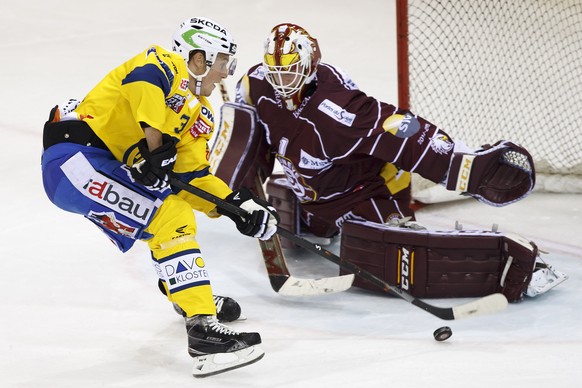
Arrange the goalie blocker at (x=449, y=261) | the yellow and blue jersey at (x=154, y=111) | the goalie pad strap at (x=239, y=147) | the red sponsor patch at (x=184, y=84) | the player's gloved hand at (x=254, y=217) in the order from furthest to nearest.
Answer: the goalie pad strap at (x=239, y=147), the goalie blocker at (x=449, y=261), the player's gloved hand at (x=254, y=217), the red sponsor patch at (x=184, y=84), the yellow and blue jersey at (x=154, y=111)

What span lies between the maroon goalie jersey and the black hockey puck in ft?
2.35

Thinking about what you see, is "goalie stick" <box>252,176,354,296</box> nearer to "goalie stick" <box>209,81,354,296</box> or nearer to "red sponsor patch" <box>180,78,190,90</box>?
"goalie stick" <box>209,81,354,296</box>

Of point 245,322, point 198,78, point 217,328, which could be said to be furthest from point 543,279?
point 198,78

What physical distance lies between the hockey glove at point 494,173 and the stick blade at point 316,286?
1.71ft

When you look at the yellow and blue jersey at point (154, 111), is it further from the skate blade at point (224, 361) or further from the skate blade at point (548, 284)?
the skate blade at point (548, 284)

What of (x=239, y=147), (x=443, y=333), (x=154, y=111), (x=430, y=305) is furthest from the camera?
(x=239, y=147)

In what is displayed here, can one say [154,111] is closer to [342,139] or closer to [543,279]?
[342,139]

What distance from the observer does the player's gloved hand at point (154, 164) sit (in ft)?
9.46

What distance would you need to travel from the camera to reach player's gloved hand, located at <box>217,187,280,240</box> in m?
3.13

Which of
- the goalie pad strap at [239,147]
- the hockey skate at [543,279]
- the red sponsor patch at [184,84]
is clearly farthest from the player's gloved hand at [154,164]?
the hockey skate at [543,279]

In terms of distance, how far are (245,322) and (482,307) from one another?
2.57 feet

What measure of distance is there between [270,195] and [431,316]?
1.03 meters

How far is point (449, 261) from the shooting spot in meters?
→ 3.61

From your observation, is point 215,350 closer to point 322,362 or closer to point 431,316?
point 322,362
